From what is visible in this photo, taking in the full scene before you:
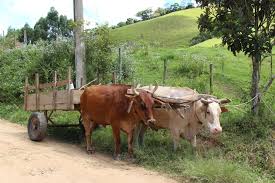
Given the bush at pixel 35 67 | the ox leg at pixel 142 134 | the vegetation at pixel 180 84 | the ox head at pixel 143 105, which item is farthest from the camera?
the bush at pixel 35 67

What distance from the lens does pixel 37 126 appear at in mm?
12422

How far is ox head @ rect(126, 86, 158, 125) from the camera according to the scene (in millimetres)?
10391

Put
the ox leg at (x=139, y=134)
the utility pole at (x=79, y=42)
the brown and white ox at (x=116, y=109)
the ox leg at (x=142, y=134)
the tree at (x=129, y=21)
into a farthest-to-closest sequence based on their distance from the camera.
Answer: the tree at (x=129, y=21)
the utility pole at (x=79, y=42)
the ox leg at (x=142, y=134)
the ox leg at (x=139, y=134)
the brown and white ox at (x=116, y=109)

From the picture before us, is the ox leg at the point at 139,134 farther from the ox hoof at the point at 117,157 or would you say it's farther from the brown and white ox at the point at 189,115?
the ox hoof at the point at 117,157

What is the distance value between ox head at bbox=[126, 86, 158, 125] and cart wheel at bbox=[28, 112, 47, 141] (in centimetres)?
282

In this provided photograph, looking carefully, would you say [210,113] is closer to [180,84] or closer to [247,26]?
[247,26]

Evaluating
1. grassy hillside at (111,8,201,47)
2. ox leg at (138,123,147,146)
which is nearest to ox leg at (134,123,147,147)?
ox leg at (138,123,147,146)

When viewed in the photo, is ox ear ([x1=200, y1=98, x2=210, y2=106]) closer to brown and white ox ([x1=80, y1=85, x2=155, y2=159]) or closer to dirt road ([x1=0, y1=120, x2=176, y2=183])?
brown and white ox ([x1=80, y1=85, x2=155, y2=159])

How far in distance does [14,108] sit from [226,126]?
9907 mm

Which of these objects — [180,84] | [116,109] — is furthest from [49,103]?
[180,84]

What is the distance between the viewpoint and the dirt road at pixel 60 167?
8828 millimetres

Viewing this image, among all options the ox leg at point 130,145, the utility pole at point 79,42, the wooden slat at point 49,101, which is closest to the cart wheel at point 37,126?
the wooden slat at point 49,101

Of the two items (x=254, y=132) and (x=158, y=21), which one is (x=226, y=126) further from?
(x=158, y=21)

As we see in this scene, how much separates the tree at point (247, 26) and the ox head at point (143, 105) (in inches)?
105
